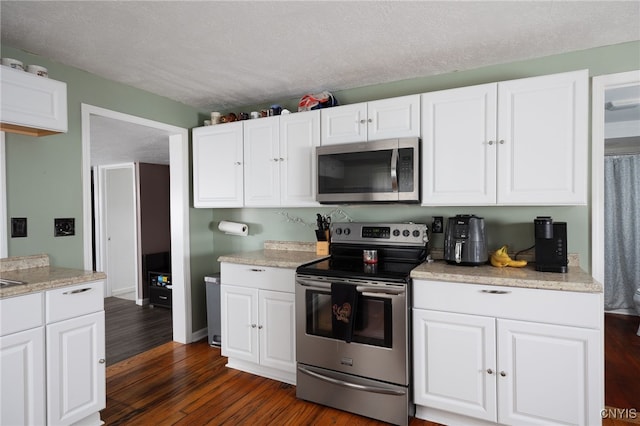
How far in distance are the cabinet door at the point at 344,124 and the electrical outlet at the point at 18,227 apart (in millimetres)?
2069

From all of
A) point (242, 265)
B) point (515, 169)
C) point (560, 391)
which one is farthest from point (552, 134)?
point (242, 265)

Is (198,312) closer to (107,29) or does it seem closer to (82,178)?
(82,178)

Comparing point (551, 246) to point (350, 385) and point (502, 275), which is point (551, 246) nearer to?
point (502, 275)

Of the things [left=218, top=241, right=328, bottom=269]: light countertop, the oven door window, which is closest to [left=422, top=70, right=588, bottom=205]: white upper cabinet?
the oven door window

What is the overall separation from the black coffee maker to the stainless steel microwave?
0.75 meters

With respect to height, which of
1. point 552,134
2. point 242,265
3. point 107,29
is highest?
point 107,29

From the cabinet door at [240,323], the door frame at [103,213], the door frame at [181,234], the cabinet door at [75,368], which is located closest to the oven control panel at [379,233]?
the cabinet door at [240,323]

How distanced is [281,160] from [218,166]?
69 cm

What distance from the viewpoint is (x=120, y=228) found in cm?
550

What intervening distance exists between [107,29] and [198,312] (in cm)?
259

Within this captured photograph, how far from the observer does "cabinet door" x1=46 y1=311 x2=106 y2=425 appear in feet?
5.94

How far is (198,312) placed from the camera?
354cm

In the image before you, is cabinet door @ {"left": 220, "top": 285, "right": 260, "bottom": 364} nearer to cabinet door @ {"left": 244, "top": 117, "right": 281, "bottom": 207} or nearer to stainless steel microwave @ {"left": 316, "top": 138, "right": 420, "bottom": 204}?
cabinet door @ {"left": 244, "top": 117, "right": 281, "bottom": 207}

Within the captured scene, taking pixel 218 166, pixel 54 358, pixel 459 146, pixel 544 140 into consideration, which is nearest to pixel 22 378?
pixel 54 358
